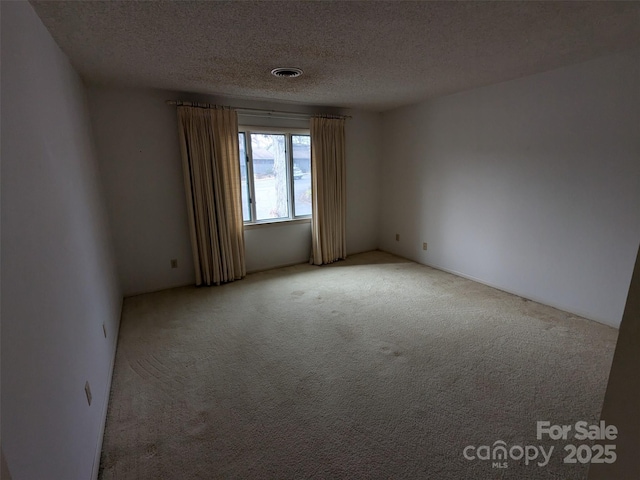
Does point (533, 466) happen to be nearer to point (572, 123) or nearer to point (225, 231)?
point (572, 123)

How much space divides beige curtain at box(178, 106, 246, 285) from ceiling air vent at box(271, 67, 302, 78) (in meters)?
1.15

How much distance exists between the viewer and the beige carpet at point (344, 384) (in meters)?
1.64

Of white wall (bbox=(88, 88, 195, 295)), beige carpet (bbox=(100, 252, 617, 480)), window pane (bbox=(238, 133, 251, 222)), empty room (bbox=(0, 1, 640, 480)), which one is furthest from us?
window pane (bbox=(238, 133, 251, 222))

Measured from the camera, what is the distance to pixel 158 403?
2039mm

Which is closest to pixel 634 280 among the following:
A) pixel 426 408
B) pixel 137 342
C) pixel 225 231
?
pixel 426 408

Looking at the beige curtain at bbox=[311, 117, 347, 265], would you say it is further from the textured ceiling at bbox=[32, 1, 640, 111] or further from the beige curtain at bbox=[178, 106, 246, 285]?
the textured ceiling at bbox=[32, 1, 640, 111]

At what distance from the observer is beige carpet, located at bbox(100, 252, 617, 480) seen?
1638 mm

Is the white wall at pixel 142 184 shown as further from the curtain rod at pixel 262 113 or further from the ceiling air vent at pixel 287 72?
the ceiling air vent at pixel 287 72

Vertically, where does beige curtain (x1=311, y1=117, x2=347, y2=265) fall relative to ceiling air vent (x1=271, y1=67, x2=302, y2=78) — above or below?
below

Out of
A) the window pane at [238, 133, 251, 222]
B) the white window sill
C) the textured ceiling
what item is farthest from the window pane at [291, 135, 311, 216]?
the textured ceiling

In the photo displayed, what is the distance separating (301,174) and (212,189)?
4.37ft

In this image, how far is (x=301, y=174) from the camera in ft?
15.1

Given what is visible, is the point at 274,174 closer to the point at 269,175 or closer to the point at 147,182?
the point at 269,175

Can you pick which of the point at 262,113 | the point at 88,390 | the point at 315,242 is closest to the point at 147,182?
the point at 262,113
